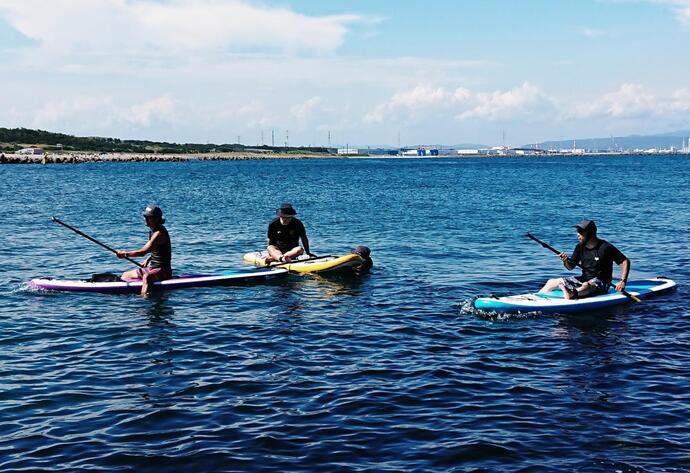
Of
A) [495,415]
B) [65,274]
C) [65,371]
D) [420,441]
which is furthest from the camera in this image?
[65,274]

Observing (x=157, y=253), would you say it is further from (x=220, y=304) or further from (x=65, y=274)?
(x=65, y=274)

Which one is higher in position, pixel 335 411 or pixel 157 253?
pixel 157 253

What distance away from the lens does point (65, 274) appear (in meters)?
22.8

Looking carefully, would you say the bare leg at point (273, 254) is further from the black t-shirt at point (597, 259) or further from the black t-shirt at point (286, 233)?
the black t-shirt at point (597, 259)

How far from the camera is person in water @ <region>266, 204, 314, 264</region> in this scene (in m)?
21.9

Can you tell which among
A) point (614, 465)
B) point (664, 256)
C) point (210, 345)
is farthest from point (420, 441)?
point (664, 256)

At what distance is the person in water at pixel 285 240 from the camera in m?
21.9

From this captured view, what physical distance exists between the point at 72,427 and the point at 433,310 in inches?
371

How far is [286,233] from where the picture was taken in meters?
22.2

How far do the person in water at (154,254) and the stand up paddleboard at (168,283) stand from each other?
0.71 ft

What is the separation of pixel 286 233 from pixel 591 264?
366 inches

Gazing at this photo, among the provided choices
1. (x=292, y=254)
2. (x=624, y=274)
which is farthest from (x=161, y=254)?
(x=624, y=274)

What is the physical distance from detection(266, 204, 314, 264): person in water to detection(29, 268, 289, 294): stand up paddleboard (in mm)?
1015

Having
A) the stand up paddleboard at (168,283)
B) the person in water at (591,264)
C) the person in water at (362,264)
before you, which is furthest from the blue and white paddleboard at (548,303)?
the stand up paddleboard at (168,283)
